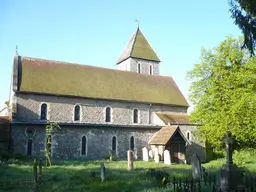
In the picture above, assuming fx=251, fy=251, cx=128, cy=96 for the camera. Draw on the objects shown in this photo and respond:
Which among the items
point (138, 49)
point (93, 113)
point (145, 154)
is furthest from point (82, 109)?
point (138, 49)

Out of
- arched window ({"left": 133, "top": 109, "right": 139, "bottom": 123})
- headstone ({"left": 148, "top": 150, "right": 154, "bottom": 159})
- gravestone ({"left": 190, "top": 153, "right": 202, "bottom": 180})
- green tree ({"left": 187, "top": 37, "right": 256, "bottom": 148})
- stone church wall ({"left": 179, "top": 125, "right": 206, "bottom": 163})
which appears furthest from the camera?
arched window ({"left": 133, "top": 109, "right": 139, "bottom": 123})

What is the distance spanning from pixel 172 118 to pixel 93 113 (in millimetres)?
8989

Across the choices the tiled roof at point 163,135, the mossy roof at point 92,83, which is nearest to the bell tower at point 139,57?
the mossy roof at point 92,83

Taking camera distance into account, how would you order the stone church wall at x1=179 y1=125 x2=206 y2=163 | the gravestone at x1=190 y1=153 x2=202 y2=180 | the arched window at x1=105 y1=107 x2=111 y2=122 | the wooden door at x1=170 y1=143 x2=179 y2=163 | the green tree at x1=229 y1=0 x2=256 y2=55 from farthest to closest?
the stone church wall at x1=179 y1=125 x2=206 y2=163 < the arched window at x1=105 y1=107 x2=111 y2=122 < the wooden door at x1=170 y1=143 x2=179 y2=163 < the gravestone at x1=190 y1=153 x2=202 y2=180 < the green tree at x1=229 y1=0 x2=256 y2=55

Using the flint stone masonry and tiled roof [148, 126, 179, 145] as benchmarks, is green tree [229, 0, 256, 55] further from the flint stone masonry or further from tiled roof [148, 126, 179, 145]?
the flint stone masonry

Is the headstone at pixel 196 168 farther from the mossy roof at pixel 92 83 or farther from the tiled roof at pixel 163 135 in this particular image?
the mossy roof at pixel 92 83

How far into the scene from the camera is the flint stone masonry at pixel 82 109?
23000 millimetres

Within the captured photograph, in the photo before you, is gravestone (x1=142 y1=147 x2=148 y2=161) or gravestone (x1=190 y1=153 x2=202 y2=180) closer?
gravestone (x1=190 y1=153 x2=202 y2=180)

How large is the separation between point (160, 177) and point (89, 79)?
56.8 ft

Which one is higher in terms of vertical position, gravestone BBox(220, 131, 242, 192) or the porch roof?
the porch roof

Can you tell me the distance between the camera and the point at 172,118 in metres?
28.3

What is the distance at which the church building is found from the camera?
74.7 ft

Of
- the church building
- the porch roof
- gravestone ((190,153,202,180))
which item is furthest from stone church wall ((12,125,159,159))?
gravestone ((190,153,202,180))

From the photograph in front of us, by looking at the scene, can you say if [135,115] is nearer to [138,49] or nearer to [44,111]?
[44,111]
